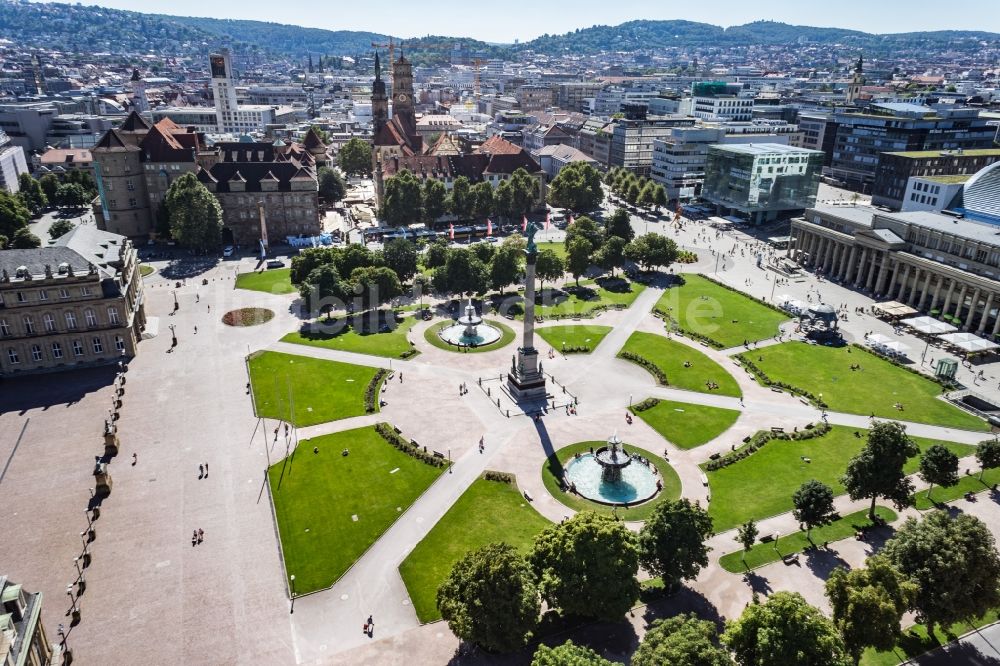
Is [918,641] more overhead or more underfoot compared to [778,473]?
more underfoot

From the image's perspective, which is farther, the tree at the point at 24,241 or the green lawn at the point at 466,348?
the tree at the point at 24,241

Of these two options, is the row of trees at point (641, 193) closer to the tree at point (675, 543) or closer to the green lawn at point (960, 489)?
the green lawn at point (960, 489)

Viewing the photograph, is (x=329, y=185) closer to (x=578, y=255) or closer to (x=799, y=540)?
(x=578, y=255)

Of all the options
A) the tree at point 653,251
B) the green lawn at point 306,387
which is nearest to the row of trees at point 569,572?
the green lawn at point 306,387

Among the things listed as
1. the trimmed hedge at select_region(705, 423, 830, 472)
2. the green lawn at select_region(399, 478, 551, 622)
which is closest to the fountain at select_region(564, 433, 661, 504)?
the green lawn at select_region(399, 478, 551, 622)

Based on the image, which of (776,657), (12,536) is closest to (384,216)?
(12,536)

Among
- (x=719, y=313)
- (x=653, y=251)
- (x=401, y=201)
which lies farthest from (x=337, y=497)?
(x=401, y=201)

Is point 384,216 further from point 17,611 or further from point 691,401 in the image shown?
point 17,611
